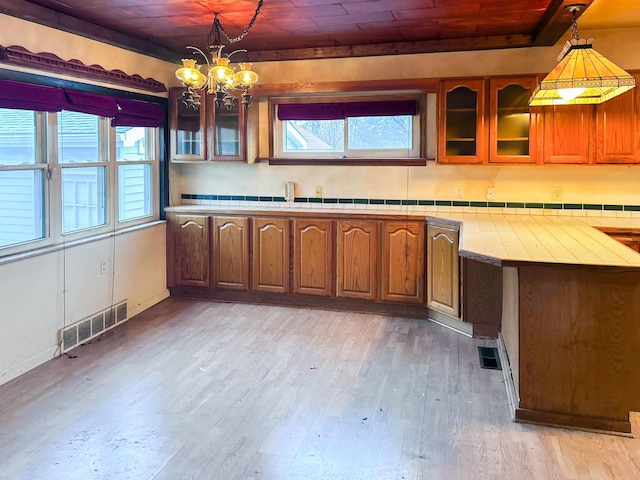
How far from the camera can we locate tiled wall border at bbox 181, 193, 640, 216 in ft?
15.0

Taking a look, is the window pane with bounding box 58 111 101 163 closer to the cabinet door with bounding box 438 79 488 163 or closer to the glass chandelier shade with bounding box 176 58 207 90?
the glass chandelier shade with bounding box 176 58 207 90

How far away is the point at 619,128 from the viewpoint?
415 centimetres

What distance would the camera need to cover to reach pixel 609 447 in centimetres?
261

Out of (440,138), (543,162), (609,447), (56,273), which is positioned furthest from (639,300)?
(56,273)

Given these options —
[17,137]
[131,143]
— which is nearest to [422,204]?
[131,143]

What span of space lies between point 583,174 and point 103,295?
161 inches

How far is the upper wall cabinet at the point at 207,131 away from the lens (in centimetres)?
508

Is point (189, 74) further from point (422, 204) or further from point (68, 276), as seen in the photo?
point (422, 204)

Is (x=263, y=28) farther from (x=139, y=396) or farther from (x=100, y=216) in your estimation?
(x=139, y=396)

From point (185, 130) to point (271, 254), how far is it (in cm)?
146

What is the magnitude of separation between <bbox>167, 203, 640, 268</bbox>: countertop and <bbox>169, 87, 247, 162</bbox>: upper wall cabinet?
517 millimetres

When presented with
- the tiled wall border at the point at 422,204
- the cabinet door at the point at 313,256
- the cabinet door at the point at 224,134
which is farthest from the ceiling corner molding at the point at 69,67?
the cabinet door at the point at 313,256

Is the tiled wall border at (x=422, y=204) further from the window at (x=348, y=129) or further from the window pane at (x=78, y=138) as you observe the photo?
the window pane at (x=78, y=138)

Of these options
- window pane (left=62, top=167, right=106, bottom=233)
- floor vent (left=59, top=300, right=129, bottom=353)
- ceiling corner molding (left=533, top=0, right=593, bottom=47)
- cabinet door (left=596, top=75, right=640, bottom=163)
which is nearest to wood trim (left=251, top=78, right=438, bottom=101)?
ceiling corner molding (left=533, top=0, right=593, bottom=47)
